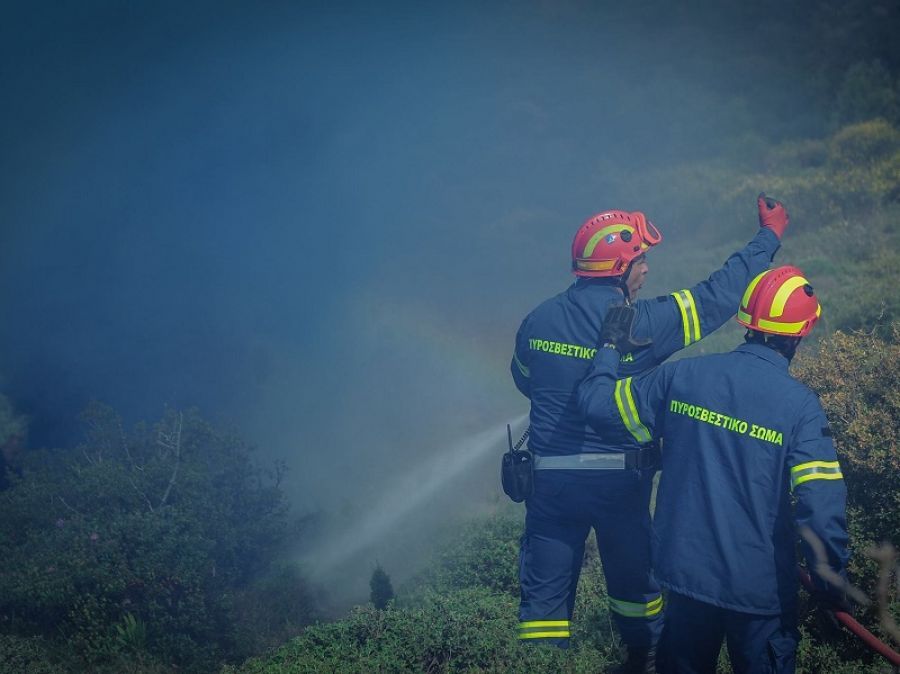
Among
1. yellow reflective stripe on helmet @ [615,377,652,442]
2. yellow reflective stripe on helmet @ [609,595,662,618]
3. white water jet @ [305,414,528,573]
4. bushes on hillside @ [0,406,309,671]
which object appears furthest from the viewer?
white water jet @ [305,414,528,573]

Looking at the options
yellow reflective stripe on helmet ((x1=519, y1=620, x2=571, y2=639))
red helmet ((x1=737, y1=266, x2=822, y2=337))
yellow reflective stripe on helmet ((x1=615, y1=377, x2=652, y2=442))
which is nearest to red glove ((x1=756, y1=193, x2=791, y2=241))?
red helmet ((x1=737, y1=266, x2=822, y2=337))

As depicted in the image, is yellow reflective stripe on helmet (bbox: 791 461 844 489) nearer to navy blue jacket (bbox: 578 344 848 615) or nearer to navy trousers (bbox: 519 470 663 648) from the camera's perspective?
navy blue jacket (bbox: 578 344 848 615)

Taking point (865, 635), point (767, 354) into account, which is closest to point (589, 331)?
point (767, 354)

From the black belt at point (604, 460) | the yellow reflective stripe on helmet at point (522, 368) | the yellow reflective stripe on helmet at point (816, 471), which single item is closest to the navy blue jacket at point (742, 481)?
the yellow reflective stripe on helmet at point (816, 471)

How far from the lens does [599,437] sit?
3982 millimetres

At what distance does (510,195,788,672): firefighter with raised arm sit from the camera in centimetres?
391

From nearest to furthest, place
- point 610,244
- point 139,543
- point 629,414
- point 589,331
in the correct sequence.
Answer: point 629,414 < point 589,331 < point 610,244 < point 139,543

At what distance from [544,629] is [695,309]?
186 cm

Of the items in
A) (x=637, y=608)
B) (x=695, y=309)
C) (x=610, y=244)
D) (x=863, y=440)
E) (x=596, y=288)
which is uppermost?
(x=610, y=244)

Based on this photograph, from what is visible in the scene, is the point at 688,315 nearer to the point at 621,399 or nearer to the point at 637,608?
the point at 621,399

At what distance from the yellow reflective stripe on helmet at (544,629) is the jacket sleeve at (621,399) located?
1.15 m

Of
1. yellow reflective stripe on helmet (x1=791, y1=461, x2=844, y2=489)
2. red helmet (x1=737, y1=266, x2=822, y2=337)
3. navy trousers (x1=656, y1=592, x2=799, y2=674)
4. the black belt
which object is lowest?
navy trousers (x1=656, y1=592, x2=799, y2=674)

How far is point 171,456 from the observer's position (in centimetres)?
866

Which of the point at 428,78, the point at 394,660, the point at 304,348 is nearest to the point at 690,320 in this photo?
the point at 394,660
